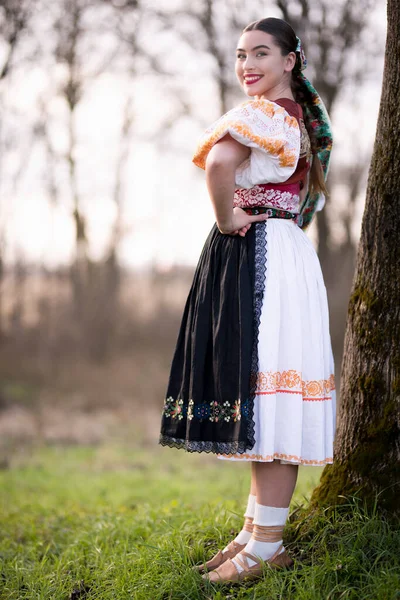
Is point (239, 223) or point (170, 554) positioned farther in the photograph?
point (170, 554)

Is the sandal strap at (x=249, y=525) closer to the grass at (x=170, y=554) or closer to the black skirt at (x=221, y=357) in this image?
the grass at (x=170, y=554)

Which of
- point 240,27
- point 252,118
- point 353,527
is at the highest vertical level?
point 240,27

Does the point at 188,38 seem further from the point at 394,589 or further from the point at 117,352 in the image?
Result: the point at 394,589

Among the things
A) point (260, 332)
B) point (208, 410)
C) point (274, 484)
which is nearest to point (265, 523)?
point (274, 484)

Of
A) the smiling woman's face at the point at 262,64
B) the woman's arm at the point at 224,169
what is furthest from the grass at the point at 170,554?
the smiling woman's face at the point at 262,64

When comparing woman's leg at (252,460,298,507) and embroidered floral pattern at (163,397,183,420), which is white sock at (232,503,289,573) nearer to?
woman's leg at (252,460,298,507)

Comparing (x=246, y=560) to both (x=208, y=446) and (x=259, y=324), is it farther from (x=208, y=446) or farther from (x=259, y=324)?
(x=259, y=324)

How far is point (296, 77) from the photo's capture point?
2393 millimetres

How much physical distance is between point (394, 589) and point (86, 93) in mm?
9634

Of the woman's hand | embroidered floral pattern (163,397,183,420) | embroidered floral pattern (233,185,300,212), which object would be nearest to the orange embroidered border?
embroidered floral pattern (163,397,183,420)

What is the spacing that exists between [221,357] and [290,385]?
0.85 feet

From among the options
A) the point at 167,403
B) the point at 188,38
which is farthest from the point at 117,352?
the point at 167,403

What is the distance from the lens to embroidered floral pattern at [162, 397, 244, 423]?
2.12 meters

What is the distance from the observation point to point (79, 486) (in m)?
5.85
